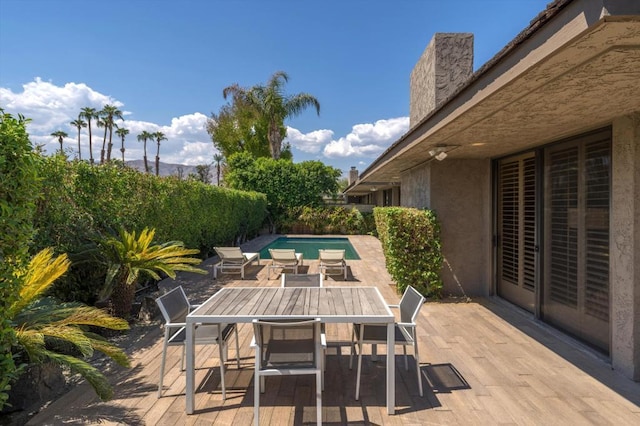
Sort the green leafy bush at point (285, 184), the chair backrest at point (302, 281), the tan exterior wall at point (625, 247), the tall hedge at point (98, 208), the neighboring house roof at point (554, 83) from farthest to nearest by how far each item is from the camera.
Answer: the green leafy bush at point (285, 184)
the tall hedge at point (98, 208)
the chair backrest at point (302, 281)
the tan exterior wall at point (625, 247)
the neighboring house roof at point (554, 83)

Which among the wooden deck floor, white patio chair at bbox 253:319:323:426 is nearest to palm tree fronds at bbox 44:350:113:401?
the wooden deck floor

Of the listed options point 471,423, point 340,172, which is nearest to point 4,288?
point 471,423

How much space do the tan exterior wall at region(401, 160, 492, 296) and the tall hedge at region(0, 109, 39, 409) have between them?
264 inches

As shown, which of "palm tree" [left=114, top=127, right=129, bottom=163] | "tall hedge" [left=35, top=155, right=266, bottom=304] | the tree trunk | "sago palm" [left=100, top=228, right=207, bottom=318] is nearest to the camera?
"tall hedge" [left=35, top=155, right=266, bottom=304]

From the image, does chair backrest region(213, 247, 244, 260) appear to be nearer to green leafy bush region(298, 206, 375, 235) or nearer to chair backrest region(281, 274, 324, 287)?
chair backrest region(281, 274, 324, 287)

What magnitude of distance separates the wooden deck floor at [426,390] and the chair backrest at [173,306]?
0.70 metres

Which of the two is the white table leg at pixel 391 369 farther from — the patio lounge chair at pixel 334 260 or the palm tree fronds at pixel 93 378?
the patio lounge chair at pixel 334 260

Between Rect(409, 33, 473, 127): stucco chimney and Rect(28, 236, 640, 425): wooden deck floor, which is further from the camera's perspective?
Rect(409, 33, 473, 127): stucco chimney

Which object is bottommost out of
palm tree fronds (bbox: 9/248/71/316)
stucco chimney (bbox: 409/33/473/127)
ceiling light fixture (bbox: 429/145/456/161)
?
palm tree fronds (bbox: 9/248/71/316)

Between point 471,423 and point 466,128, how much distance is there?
337 centimetres

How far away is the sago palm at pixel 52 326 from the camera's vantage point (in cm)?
294

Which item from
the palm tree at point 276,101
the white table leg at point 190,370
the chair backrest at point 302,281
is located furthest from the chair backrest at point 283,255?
the palm tree at point 276,101

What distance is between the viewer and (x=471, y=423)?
302 cm

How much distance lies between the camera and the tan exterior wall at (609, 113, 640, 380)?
12.5ft
